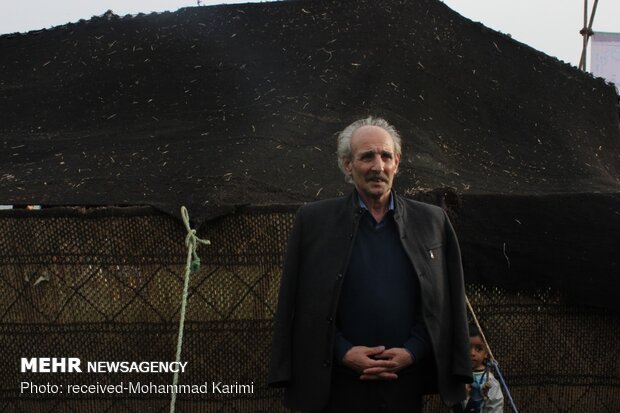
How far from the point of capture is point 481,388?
9.36ft

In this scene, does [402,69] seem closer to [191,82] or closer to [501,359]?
[191,82]

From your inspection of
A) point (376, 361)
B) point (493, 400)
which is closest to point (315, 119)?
point (493, 400)

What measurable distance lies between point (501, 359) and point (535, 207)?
0.67 meters

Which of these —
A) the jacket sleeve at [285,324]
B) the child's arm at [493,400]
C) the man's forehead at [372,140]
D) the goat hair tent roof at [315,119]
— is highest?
the goat hair tent roof at [315,119]

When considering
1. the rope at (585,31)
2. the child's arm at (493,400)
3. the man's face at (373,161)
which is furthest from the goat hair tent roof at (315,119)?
the rope at (585,31)

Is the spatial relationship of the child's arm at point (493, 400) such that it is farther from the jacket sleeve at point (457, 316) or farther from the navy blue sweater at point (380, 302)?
the navy blue sweater at point (380, 302)

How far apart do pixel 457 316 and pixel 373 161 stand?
55 centimetres

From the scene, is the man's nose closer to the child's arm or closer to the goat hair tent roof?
the goat hair tent roof

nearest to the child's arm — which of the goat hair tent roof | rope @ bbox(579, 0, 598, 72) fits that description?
the goat hair tent roof

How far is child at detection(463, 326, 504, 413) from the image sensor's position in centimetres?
285

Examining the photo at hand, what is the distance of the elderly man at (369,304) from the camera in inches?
80.6

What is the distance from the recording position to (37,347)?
306 centimetres

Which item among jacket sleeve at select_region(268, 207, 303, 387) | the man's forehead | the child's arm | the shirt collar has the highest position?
the man's forehead

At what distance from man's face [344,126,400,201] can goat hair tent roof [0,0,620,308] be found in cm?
88
